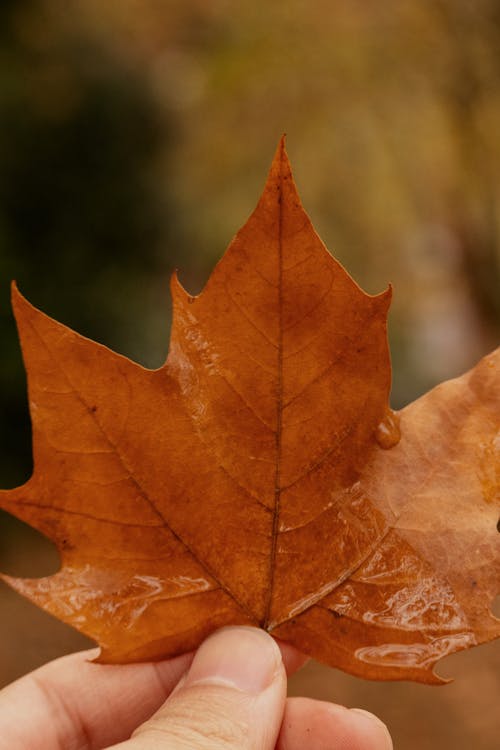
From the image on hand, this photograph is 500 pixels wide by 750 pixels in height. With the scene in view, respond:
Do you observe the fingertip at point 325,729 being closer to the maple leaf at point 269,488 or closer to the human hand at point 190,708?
the human hand at point 190,708

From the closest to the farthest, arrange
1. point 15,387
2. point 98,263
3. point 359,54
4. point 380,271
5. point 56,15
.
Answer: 1. point 15,387
2. point 98,263
3. point 56,15
4. point 359,54
5. point 380,271

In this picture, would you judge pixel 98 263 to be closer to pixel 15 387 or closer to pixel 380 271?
pixel 15 387

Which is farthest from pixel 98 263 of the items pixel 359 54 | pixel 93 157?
pixel 359 54

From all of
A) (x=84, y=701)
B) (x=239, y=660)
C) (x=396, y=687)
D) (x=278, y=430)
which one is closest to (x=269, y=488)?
(x=278, y=430)

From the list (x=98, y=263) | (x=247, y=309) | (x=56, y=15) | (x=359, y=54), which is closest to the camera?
(x=247, y=309)

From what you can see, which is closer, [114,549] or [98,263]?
[114,549]

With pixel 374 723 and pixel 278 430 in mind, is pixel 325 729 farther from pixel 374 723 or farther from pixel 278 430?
pixel 278 430

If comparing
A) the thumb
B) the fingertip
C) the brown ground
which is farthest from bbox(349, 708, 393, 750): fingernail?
the brown ground
